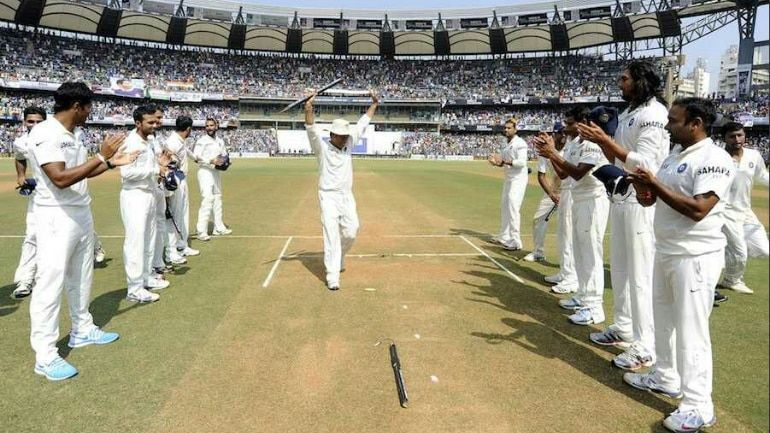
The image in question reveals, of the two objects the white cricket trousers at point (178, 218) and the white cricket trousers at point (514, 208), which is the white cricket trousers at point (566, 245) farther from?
the white cricket trousers at point (178, 218)

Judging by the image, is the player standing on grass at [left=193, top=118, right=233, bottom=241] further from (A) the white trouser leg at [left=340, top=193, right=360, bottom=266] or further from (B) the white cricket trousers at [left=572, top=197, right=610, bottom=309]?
(B) the white cricket trousers at [left=572, top=197, right=610, bottom=309]

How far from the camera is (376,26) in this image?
68312 millimetres

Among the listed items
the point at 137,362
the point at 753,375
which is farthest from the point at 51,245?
the point at 753,375

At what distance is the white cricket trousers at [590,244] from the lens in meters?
5.82

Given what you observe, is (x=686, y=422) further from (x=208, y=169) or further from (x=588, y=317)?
(x=208, y=169)

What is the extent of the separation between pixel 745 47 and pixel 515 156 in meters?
54.0

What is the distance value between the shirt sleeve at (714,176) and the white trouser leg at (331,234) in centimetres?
487

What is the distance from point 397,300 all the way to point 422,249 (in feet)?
11.2

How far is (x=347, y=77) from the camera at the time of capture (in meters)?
72.0

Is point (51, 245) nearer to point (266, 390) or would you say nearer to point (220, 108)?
point (266, 390)

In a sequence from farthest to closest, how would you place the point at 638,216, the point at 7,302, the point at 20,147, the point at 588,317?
1. the point at 20,147
2. the point at 7,302
3. the point at 588,317
4. the point at 638,216

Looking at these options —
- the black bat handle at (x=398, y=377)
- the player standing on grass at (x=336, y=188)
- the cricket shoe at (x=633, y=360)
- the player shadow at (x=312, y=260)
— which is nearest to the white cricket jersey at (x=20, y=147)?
the player standing on grass at (x=336, y=188)

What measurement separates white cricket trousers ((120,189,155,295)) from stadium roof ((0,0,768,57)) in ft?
209

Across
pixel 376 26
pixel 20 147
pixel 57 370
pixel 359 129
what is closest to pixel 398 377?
pixel 57 370
